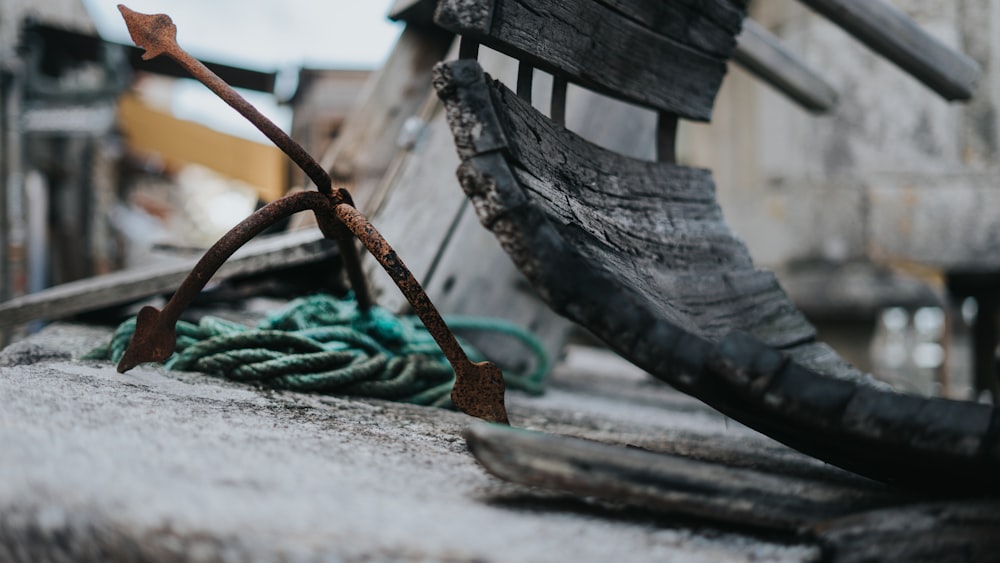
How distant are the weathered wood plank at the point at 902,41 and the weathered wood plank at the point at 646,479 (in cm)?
156

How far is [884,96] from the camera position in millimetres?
4105

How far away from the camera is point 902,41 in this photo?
1.96m

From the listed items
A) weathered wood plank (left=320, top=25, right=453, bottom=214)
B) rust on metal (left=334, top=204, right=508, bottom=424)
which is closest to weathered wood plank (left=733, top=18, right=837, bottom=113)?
weathered wood plank (left=320, top=25, right=453, bottom=214)

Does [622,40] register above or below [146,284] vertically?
above

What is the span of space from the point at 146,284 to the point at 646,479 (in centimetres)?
147

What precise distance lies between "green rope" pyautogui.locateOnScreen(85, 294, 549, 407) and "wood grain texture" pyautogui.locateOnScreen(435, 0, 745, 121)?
0.59m

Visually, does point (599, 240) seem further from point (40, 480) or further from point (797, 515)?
point (40, 480)

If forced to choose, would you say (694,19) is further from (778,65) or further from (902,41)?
(778,65)

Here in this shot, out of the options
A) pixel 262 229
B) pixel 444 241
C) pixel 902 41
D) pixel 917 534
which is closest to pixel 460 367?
pixel 262 229

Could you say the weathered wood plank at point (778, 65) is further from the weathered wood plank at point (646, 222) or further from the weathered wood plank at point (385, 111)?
the weathered wood plank at point (646, 222)

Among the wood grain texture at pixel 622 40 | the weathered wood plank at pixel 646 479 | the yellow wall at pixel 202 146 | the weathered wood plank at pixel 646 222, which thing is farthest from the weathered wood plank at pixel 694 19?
the yellow wall at pixel 202 146

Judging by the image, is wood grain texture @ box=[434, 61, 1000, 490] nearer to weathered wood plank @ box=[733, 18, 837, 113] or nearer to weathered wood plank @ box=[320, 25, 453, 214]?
weathered wood plank @ box=[320, 25, 453, 214]

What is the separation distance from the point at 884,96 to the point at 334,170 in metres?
3.08

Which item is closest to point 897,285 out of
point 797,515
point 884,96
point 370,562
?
point 884,96
